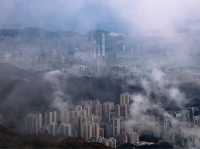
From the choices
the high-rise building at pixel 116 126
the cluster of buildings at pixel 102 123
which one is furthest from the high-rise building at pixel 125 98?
the high-rise building at pixel 116 126

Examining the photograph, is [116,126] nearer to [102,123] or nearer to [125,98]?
[102,123]

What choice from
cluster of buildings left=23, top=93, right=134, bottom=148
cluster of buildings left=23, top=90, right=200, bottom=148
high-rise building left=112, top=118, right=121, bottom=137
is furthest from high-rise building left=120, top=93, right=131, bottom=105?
high-rise building left=112, top=118, right=121, bottom=137

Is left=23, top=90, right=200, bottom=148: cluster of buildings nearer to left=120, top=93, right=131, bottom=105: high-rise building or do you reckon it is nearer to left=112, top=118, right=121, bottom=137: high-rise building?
left=112, top=118, right=121, bottom=137: high-rise building

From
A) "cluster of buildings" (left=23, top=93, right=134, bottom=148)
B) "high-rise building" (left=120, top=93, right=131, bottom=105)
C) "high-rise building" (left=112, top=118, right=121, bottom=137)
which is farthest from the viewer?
"high-rise building" (left=120, top=93, right=131, bottom=105)

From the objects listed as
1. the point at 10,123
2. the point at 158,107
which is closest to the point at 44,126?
the point at 10,123

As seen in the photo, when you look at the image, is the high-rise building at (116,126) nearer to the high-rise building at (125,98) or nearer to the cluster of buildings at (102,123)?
the cluster of buildings at (102,123)

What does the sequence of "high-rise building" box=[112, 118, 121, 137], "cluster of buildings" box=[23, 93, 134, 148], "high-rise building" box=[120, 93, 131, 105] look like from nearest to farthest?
"cluster of buildings" box=[23, 93, 134, 148] < "high-rise building" box=[112, 118, 121, 137] < "high-rise building" box=[120, 93, 131, 105]

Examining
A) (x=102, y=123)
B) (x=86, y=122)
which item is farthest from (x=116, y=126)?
(x=86, y=122)

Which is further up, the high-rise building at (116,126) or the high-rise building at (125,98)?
the high-rise building at (125,98)

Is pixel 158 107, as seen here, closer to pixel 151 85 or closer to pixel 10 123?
pixel 151 85

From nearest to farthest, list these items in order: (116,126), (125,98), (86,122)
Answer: (86,122) < (116,126) < (125,98)
